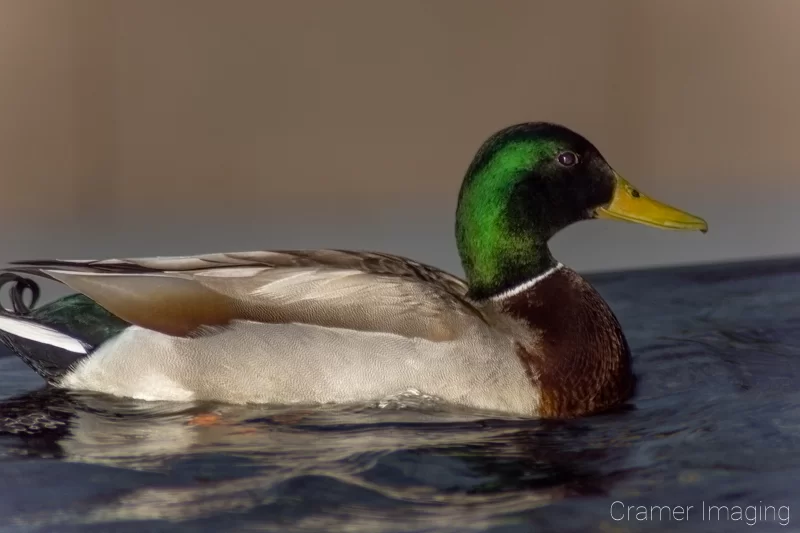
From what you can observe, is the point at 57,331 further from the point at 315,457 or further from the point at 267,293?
the point at 315,457

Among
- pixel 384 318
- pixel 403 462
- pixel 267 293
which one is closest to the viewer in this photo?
pixel 403 462

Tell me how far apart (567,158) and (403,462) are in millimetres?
1276

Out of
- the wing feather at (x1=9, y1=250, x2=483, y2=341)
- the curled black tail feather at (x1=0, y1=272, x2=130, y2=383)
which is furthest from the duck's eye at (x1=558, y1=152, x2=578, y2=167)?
the curled black tail feather at (x1=0, y1=272, x2=130, y2=383)

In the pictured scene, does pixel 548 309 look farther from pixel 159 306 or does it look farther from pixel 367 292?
pixel 159 306

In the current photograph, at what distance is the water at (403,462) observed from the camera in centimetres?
334

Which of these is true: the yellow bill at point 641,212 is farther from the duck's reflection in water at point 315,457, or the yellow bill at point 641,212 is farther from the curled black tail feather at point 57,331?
the curled black tail feather at point 57,331

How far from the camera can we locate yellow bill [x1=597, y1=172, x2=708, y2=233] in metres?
4.44

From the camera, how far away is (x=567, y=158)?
4.36 meters

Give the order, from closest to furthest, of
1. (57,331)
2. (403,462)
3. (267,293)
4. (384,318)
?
(403,462) < (384,318) < (267,293) < (57,331)

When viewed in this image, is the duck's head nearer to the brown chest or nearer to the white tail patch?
the brown chest

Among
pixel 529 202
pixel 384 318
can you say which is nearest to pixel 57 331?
pixel 384 318

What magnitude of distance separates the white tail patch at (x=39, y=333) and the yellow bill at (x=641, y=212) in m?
1.86

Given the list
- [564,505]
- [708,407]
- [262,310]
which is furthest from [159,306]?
[708,407]

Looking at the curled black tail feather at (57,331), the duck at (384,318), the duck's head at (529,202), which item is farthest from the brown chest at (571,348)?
the curled black tail feather at (57,331)
